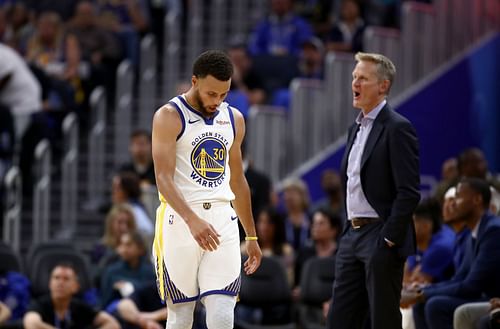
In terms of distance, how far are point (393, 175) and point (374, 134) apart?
0.94 feet

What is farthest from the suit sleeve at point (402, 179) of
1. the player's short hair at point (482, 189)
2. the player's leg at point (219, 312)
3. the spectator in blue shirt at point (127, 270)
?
the spectator in blue shirt at point (127, 270)

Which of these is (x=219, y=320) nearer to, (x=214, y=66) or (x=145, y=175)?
(x=214, y=66)

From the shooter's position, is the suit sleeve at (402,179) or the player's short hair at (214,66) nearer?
the player's short hair at (214,66)

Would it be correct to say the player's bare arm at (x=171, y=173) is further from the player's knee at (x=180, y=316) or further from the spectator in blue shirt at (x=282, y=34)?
the spectator in blue shirt at (x=282, y=34)

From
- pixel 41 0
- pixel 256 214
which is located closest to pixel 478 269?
pixel 256 214

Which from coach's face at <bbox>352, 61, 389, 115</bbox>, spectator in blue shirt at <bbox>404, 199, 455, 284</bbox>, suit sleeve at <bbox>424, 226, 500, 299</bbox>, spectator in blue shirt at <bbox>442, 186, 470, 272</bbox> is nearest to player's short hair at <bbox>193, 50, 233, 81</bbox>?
coach's face at <bbox>352, 61, 389, 115</bbox>

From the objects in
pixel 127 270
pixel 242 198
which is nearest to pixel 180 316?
pixel 242 198

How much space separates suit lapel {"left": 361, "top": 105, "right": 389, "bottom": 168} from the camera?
7895mm

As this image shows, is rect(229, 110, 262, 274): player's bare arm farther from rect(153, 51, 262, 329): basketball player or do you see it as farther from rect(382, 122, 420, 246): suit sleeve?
rect(382, 122, 420, 246): suit sleeve

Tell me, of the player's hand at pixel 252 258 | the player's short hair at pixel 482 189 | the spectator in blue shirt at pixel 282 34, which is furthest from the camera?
the spectator in blue shirt at pixel 282 34

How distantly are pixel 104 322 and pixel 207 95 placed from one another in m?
4.32

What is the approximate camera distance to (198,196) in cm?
749

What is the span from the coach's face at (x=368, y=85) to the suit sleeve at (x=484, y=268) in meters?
1.49

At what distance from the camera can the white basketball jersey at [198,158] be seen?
750 centimetres
